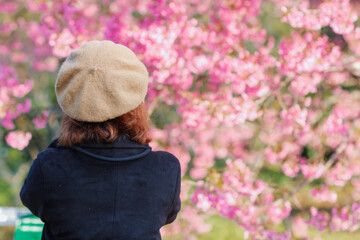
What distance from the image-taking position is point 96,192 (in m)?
1.18

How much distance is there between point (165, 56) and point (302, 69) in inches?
32.4

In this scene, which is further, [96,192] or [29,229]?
[29,229]

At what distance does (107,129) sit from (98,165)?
99 mm

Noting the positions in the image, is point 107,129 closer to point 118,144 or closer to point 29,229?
point 118,144

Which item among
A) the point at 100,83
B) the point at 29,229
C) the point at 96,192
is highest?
the point at 100,83

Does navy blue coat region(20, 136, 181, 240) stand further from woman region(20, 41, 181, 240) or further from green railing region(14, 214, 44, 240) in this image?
green railing region(14, 214, 44, 240)

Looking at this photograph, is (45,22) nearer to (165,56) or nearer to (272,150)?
(165,56)

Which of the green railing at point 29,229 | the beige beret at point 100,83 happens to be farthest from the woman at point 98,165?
the green railing at point 29,229

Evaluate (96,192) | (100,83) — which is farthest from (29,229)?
(100,83)

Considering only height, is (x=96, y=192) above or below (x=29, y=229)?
above

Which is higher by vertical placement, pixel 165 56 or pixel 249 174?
pixel 165 56

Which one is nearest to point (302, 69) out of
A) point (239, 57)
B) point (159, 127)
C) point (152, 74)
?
point (239, 57)

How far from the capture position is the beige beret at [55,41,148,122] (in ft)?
3.84

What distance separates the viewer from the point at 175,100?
2.93 metres
